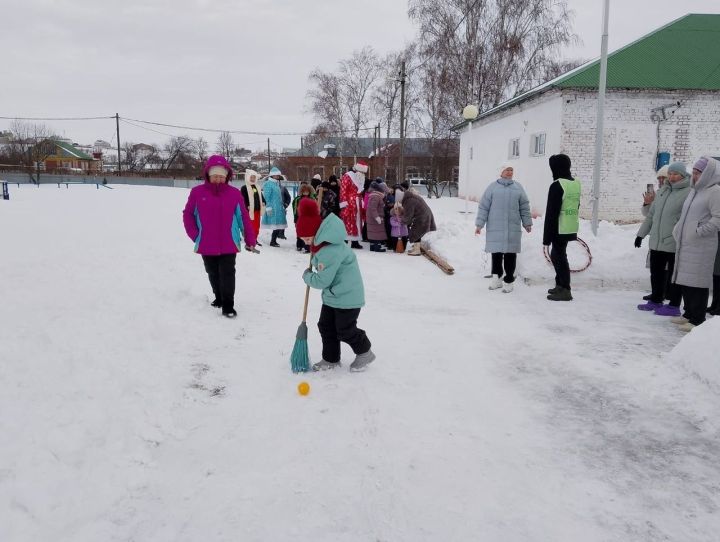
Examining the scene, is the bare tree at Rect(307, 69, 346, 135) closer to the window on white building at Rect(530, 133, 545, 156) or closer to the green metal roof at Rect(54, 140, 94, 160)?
the window on white building at Rect(530, 133, 545, 156)

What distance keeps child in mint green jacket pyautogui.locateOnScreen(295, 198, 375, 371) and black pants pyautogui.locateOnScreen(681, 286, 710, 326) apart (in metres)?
3.54

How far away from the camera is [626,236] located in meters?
8.42

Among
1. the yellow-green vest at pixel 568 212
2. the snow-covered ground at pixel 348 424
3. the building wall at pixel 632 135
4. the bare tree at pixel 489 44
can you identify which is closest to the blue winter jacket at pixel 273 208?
the snow-covered ground at pixel 348 424

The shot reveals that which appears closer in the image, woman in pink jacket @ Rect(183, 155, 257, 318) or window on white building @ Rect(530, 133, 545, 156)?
woman in pink jacket @ Rect(183, 155, 257, 318)

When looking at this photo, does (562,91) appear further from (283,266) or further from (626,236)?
(283,266)

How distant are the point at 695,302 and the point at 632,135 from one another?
10783 mm

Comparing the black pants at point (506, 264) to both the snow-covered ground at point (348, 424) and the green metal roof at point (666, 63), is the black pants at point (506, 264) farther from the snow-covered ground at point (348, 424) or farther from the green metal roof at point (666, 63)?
the green metal roof at point (666, 63)

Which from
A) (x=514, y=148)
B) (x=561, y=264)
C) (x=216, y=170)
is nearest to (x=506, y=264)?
(x=561, y=264)

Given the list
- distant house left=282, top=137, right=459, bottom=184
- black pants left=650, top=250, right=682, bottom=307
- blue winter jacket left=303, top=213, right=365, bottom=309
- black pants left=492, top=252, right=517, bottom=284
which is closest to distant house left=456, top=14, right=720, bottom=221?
black pants left=492, top=252, right=517, bottom=284

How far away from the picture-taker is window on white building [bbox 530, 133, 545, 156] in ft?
52.8

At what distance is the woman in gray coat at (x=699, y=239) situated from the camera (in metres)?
5.28

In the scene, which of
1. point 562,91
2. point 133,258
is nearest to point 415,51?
point 562,91

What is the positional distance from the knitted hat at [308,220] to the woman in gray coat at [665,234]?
14.2ft

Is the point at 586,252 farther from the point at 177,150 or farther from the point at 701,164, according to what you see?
the point at 177,150
